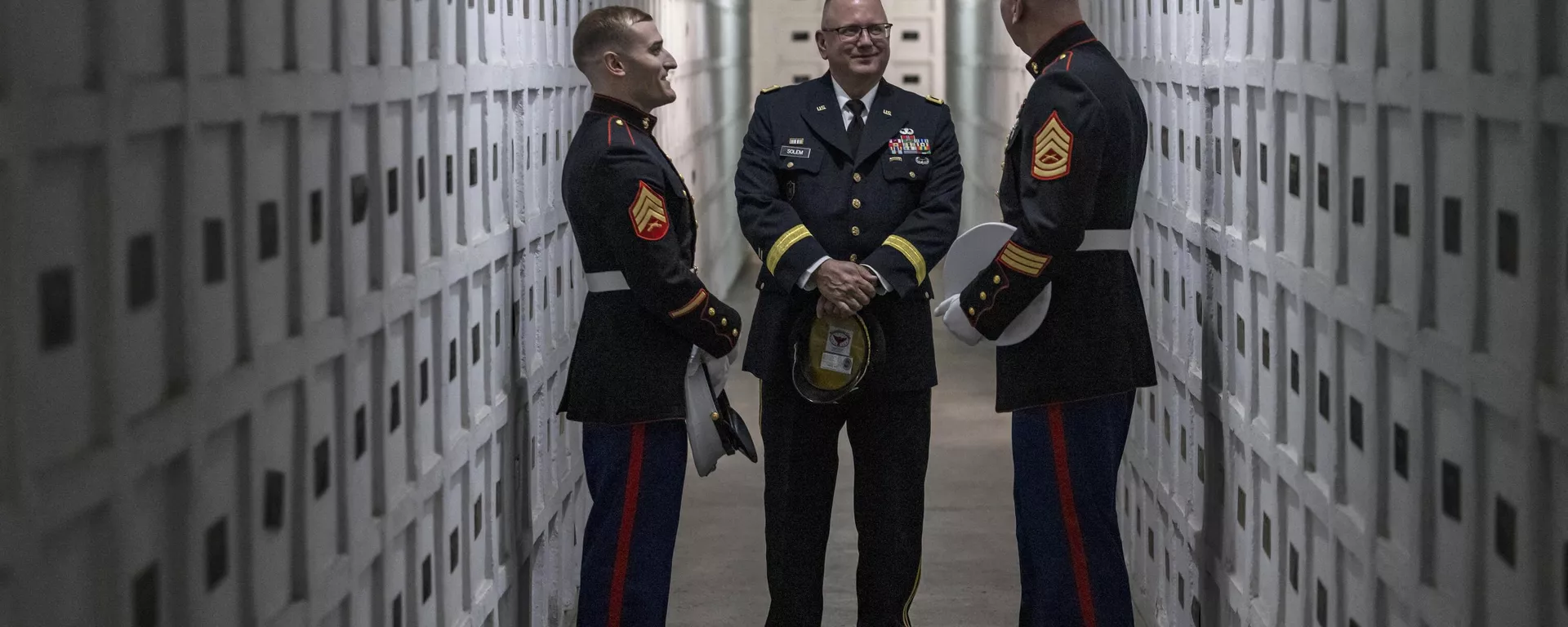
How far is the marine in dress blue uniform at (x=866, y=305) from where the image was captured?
3.42m

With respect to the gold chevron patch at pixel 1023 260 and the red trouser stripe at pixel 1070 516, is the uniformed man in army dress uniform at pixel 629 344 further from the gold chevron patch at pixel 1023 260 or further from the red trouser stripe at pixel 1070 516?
the red trouser stripe at pixel 1070 516

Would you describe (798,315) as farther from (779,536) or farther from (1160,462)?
(1160,462)

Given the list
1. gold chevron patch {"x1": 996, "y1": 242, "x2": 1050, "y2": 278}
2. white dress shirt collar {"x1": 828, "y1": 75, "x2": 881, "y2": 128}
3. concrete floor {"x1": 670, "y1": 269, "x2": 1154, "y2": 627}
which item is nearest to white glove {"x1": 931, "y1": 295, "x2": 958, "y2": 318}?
gold chevron patch {"x1": 996, "y1": 242, "x2": 1050, "y2": 278}

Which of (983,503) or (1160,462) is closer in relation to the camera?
(1160,462)

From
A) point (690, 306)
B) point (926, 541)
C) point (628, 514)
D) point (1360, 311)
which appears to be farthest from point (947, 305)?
point (926, 541)

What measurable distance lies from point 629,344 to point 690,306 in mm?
150

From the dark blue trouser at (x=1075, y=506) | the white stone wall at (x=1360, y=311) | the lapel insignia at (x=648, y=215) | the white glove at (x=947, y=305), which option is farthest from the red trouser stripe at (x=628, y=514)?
the white stone wall at (x=1360, y=311)

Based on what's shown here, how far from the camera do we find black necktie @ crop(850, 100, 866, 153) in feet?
11.4

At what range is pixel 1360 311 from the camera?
2240mm

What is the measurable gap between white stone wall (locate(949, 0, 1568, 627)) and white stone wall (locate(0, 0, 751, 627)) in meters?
1.36

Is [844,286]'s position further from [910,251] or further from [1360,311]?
[1360,311]

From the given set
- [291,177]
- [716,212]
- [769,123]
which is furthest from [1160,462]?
[716,212]

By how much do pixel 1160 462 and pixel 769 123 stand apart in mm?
1309

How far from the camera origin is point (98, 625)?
1399 mm
